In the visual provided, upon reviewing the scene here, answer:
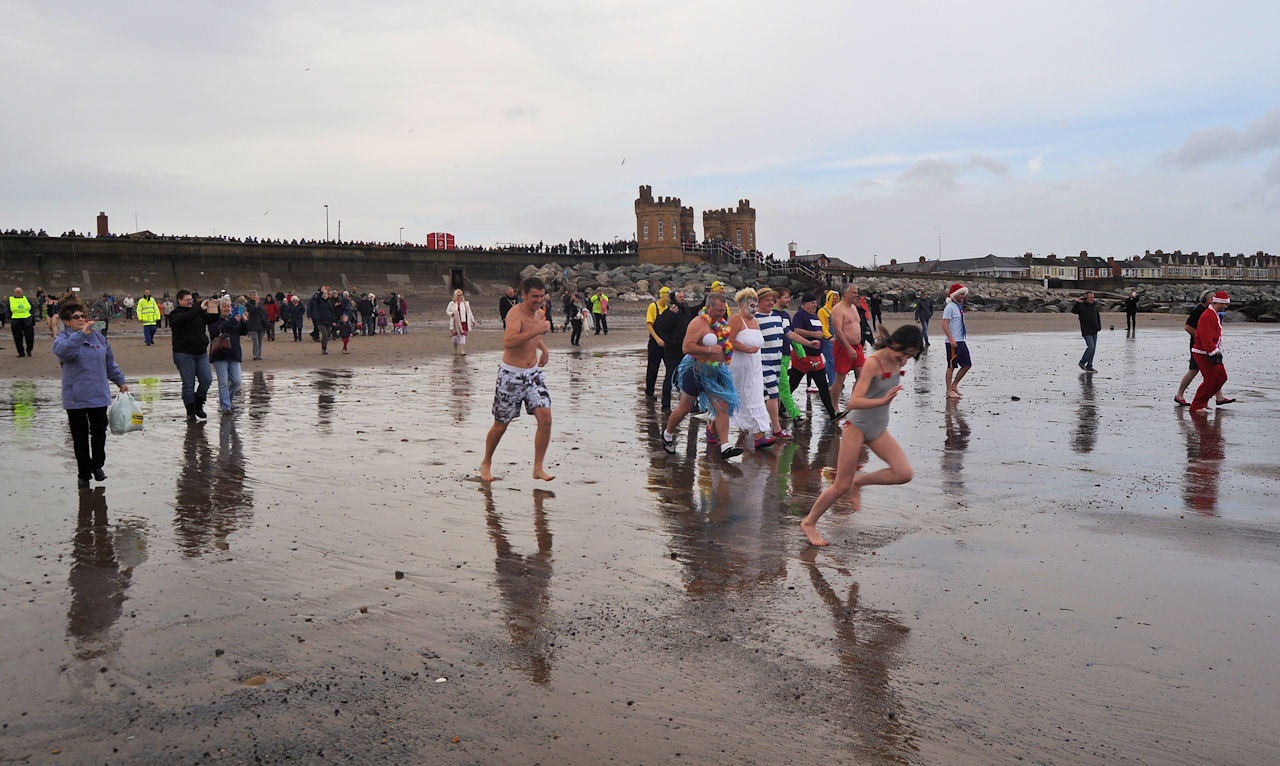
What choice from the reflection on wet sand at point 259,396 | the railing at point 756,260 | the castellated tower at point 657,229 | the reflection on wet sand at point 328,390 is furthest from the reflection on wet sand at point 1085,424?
the castellated tower at point 657,229

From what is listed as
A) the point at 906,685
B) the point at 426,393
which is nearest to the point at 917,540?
the point at 906,685

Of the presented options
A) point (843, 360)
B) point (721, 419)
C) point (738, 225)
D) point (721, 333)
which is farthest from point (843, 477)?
point (738, 225)

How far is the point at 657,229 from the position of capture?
72938 millimetres

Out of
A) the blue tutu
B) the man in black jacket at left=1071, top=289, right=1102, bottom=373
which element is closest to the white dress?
the blue tutu

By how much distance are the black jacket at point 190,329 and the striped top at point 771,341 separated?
673 centimetres

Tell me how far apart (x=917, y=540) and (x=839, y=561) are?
29.5 inches

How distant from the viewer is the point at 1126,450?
377 inches

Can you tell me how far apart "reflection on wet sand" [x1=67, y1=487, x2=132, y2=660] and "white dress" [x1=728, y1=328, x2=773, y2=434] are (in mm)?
5558

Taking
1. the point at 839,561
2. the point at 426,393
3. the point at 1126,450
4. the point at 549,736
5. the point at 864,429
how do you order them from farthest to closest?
the point at 426,393, the point at 1126,450, the point at 864,429, the point at 839,561, the point at 549,736

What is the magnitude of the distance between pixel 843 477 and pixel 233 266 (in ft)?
163

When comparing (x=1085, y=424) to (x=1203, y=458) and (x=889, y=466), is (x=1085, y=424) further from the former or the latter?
(x=889, y=466)

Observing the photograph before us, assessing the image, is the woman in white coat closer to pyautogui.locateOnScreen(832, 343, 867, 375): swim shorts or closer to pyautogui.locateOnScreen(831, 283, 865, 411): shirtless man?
pyautogui.locateOnScreen(832, 343, 867, 375): swim shorts

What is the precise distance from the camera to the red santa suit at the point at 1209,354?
38.8 feet

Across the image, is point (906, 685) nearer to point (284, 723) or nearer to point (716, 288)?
point (284, 723)
